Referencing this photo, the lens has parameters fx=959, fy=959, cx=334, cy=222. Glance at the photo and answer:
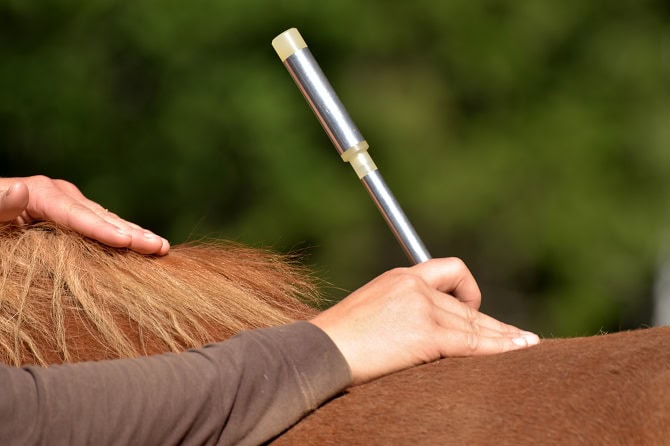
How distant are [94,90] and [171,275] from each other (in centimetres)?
241

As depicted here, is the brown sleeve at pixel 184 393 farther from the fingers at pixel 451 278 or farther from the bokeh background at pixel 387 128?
the bokeh background at pixel 387 128

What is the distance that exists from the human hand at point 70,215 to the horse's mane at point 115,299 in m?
0.01

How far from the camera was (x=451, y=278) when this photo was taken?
893 millimetres

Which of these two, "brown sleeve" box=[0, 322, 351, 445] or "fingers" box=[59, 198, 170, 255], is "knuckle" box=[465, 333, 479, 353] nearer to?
"brown sleeve" box=[0, 322, 351, 445]

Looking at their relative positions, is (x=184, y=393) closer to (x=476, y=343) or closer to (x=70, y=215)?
(x=476, y=343)

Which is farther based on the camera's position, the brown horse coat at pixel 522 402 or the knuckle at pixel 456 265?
the knuckle at pixel 456 265

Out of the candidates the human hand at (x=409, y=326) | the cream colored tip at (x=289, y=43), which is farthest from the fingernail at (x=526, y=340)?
the cream colored tip at (x=289, y=43)

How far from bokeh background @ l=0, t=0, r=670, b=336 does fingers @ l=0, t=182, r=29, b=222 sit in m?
2.08

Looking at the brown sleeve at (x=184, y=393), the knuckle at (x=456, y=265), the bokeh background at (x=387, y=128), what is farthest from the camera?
the bokeh background at (x=387, y=128)

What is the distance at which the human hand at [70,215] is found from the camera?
0.98 meters

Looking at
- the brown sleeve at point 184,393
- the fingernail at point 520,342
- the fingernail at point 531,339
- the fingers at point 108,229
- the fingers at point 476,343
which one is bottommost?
the fingernail at point 531,339

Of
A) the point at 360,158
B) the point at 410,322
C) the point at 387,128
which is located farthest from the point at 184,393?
the point at 387,128

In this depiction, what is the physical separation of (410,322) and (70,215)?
1.39 feet

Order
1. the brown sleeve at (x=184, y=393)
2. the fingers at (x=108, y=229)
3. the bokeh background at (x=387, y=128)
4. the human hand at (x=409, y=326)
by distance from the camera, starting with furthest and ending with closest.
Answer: the bokeh background at (x=387, y=128), the fingers at (x=108, y=229), the human hand at (x=409, y=326), the brown sleeve at (x=184, y=393)
